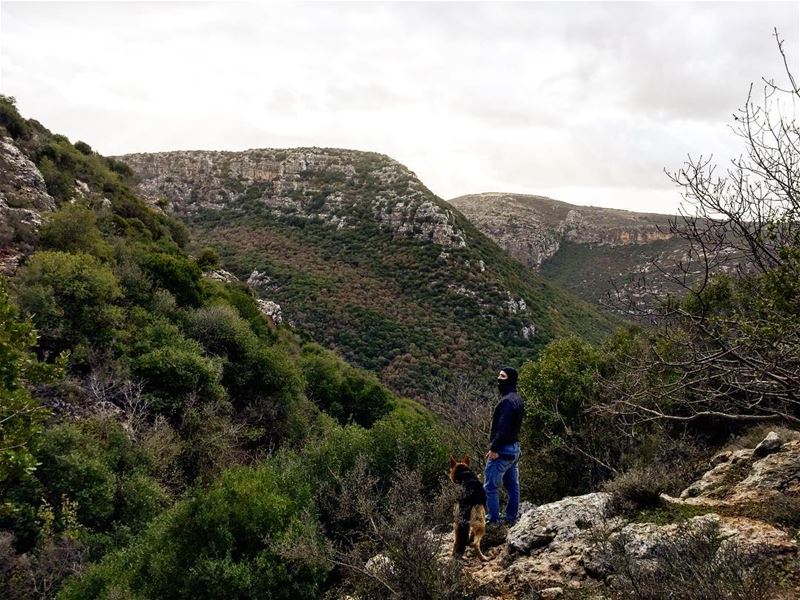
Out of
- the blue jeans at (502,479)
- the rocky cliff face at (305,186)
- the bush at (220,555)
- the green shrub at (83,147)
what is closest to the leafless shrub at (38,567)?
the bush at (220,555)

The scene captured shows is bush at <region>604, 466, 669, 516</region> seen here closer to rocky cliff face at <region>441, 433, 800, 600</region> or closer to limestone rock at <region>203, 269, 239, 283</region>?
rocky cliff face at <region>441, 433, 800, 600</region>

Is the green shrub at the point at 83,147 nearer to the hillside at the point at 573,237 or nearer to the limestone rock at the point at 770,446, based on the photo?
the limestone rock at the point at 770,446

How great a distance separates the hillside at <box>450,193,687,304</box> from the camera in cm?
7162

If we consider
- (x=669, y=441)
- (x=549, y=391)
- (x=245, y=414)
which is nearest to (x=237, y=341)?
(x=245, y=414)

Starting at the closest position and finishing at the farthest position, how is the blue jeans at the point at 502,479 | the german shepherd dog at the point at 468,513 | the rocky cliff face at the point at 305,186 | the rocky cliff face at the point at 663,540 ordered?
the rocky cliff face at the point at 663,540 → the german shepherd dog at the point at 468,513 → the blue jeans at the point at 502,479 → the rocky cliff face at the point at 305,186

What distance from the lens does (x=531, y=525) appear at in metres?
6.01

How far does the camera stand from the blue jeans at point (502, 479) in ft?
21.3

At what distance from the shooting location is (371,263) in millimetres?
48156

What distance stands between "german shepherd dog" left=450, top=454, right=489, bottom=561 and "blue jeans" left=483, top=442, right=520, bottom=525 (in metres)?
0.55

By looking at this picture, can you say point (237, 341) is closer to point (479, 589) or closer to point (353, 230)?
point (479, 589)

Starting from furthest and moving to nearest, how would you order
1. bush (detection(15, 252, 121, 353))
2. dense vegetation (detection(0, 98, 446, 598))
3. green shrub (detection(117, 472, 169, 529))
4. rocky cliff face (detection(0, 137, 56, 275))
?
rocky cliff face (detection(0, 137, 56, 275)), bush (detection(15, 252, 121, 353)), green shrub (detection(117, 472, 169, 529)), dense vegetation (detection(0, 98, 446, 598))

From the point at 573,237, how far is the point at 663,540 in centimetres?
9192

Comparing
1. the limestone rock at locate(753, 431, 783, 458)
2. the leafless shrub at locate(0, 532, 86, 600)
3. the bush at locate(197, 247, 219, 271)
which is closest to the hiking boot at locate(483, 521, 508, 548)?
the limestone rock at locate(753, 431, 783, 458)

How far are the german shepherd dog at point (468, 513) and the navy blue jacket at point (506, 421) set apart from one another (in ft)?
1.96
